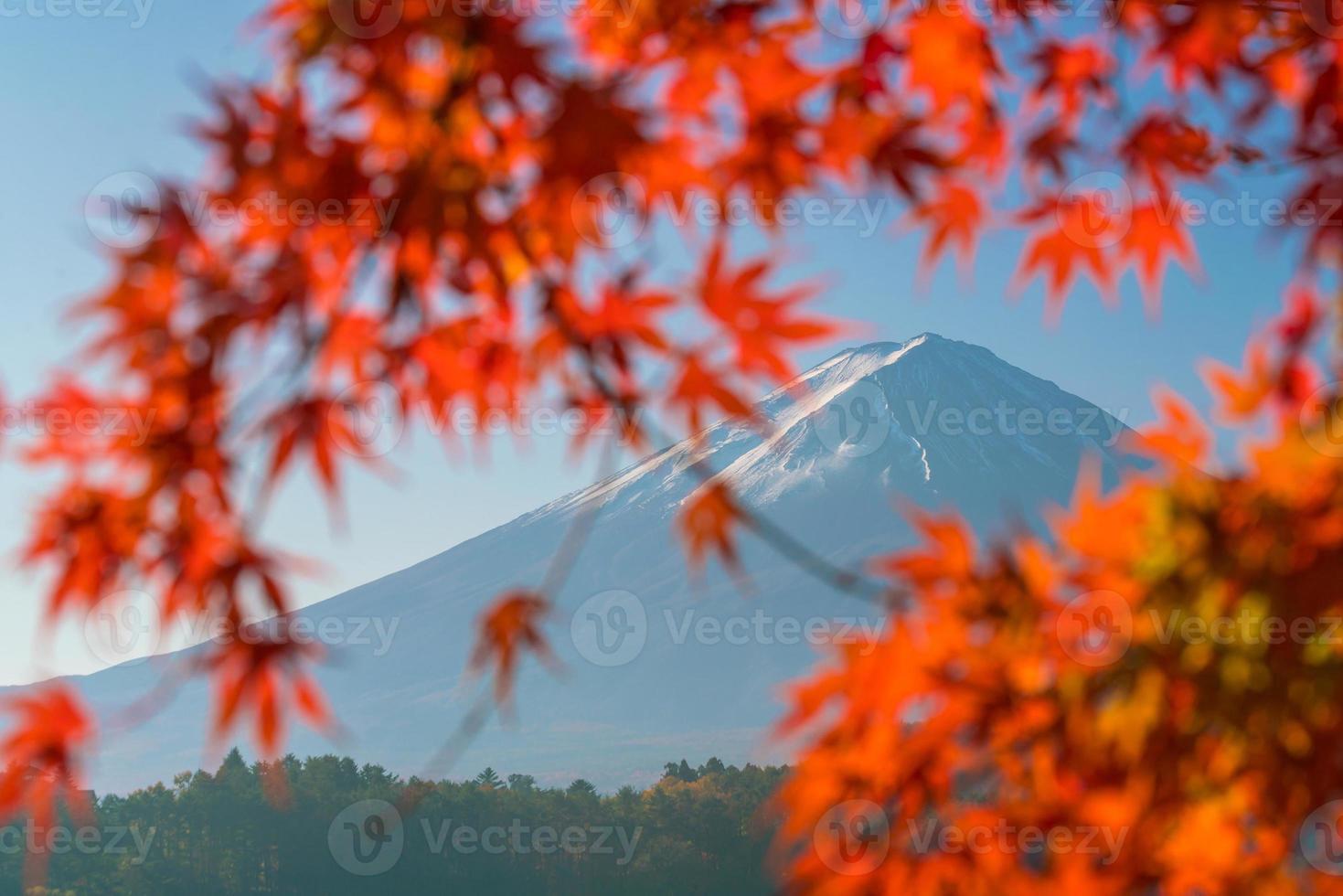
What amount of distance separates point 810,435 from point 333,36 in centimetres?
19733

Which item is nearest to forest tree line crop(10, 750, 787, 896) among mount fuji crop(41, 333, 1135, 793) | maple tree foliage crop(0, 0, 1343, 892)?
maple tree foliage crop(0, 0, 1343, 892)

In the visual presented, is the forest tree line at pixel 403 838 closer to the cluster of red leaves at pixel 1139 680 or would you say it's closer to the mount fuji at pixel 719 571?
the cluster of red leaves at pixel 1139 680

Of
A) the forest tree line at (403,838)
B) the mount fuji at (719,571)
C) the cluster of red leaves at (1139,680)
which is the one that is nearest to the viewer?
the cluster of red leaves at (1139,680)

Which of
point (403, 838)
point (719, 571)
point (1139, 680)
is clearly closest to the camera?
point (1139, 680)

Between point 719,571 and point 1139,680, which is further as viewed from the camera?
point 719,571

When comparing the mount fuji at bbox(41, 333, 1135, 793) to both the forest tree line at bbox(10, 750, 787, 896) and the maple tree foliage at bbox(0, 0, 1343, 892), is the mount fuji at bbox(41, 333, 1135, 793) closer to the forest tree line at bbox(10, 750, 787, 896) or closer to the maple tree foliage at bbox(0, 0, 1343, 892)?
the forest tree line at bbox(10, 750, 787, 896)

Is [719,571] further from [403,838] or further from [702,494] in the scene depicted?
[702,494]

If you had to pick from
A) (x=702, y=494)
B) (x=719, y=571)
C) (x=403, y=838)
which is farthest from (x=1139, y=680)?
(x=719, y=571)

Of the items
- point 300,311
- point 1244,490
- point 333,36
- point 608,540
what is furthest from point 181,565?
point 608,540

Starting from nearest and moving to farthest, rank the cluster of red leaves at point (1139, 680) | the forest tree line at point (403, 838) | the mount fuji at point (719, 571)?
the cluster of red leaves at point (1139, 680) < the forest tree line at point (403, 838) < the mount fuji at point (719, 571)

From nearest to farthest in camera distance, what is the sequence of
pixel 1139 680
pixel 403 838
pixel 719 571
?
pixel 1139 680 < pixel 403 838 < pixel 719 571

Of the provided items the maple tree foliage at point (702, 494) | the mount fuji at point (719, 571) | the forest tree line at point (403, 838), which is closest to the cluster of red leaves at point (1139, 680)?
the maple tree foliage at point (702, 494)

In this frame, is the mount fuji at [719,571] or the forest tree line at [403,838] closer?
the forest tree line at [403,838]

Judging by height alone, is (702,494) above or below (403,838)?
above
